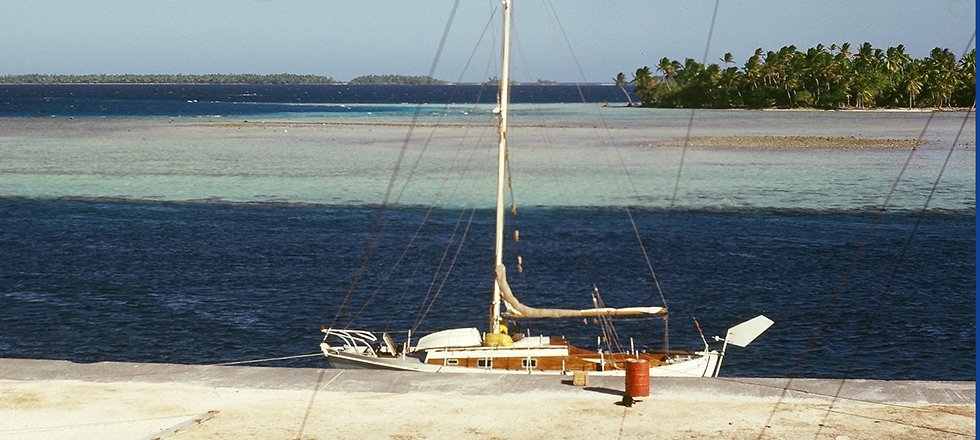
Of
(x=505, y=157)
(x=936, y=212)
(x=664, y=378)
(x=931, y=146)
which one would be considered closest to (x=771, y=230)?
(x=936, y=212)

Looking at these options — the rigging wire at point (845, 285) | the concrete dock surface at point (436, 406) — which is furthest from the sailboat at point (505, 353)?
the concrete dock surface at point (436, 406)

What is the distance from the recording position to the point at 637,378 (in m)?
24.2

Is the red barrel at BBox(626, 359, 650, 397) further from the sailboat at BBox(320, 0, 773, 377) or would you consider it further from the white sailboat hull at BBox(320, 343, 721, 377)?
the white sailboat hull at BBox(320, 343, 721, 377)

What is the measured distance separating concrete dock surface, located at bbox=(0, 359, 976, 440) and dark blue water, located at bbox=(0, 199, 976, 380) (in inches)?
441

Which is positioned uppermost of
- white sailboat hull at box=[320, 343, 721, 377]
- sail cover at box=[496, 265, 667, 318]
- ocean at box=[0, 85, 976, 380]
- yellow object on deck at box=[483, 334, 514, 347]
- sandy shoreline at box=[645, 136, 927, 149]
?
sail cover at box=[496, 265, 667, 318]

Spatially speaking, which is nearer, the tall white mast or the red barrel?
the red barrel

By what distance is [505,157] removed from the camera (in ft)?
113

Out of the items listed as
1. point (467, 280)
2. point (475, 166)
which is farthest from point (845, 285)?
point (475, 166)

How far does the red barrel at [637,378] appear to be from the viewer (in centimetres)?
2403

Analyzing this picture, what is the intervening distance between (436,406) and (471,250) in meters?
34.0

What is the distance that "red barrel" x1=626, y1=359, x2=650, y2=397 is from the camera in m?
24.0

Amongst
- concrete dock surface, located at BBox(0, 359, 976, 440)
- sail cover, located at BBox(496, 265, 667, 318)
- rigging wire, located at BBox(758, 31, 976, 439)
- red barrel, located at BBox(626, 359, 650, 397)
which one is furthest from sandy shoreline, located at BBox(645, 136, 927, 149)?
red barrel, located at BBox(626, 359, 650, 397)

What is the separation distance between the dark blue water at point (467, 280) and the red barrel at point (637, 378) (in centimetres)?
1257

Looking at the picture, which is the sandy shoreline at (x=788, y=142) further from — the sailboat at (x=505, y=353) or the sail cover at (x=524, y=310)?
the sailboat at (x=505, y=353)
